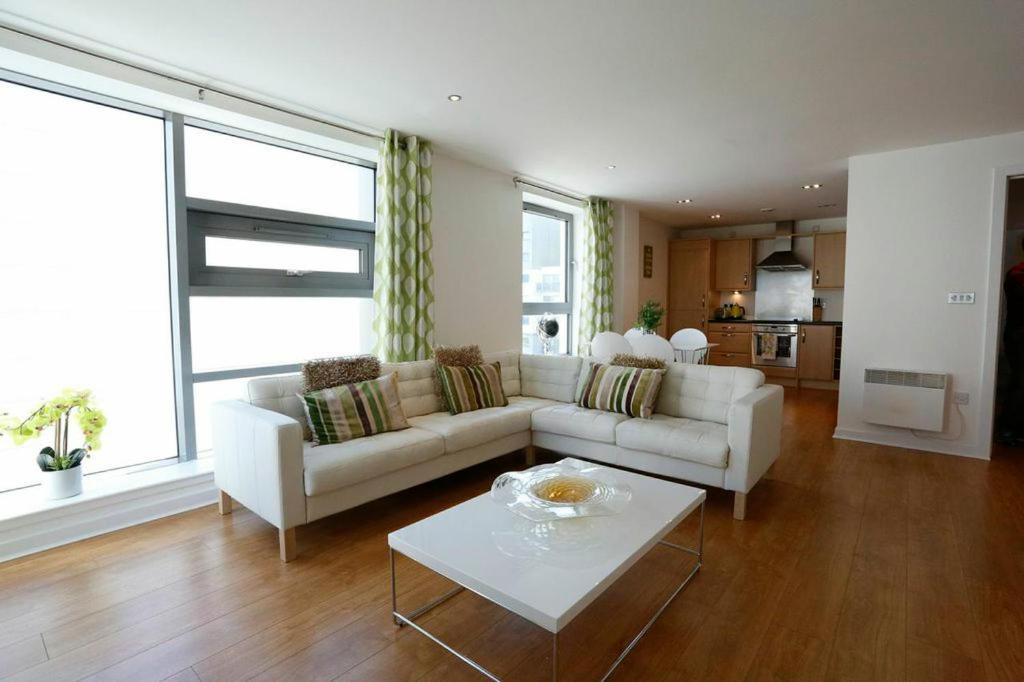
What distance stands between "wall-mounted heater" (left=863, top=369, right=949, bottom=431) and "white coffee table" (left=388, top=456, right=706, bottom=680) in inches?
127

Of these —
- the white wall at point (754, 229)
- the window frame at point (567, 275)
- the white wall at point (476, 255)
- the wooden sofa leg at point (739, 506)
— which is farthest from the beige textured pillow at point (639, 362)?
the white wall at point (754, 229)

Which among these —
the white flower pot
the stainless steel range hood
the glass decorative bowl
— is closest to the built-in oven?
the stainless steel range hood

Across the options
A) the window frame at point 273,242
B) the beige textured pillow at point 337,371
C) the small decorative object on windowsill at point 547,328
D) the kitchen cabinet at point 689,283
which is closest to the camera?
the beige textured pillow at point 337,371

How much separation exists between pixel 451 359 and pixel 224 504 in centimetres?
167

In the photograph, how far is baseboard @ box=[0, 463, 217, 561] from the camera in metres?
2.45

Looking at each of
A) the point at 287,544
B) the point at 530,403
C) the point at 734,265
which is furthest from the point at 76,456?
the point at 734,265

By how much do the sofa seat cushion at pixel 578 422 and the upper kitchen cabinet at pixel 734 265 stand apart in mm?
5510

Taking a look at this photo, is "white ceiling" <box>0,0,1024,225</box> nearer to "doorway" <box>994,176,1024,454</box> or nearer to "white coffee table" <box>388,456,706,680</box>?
"doorway" <box>994,176,1024,454</box>

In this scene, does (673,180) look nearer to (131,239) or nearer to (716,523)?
(716,523)

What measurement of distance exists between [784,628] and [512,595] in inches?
46.6

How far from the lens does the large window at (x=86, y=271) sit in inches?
106

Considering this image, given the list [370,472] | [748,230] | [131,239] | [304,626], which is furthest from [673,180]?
[304,626]

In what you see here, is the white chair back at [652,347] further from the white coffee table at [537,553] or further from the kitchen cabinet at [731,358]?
the kitchen cabinet at [731,358]

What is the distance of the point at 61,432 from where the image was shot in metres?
2.72
